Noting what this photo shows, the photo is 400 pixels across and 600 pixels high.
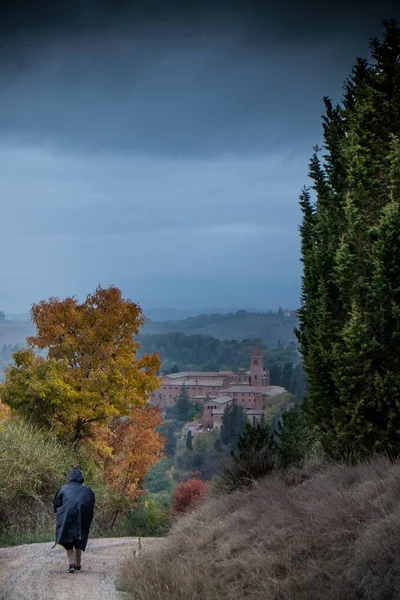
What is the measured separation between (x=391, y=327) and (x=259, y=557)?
20.4ft

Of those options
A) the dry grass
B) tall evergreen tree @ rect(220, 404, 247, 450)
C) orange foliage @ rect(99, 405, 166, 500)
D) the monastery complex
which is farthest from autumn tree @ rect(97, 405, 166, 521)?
the monastery complex

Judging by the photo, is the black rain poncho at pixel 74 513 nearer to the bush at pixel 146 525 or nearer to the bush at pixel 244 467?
the bush at pixel 244 467

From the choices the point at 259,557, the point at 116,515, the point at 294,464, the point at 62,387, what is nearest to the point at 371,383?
the point at 294,464

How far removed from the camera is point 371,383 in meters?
12.4

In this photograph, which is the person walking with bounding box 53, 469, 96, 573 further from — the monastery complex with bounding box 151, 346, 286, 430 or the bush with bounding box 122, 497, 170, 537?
the monastery complex with bounding box 151, 346, 286, 430

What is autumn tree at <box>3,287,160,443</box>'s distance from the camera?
65.9 ft

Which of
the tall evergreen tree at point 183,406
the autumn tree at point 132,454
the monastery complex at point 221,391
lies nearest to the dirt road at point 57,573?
the autumn tree at point 132,454

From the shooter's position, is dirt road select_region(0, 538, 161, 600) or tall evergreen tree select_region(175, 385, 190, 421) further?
tall evergreen tree select_region(175, 385, 190, 421)

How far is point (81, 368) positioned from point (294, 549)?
47.8ft

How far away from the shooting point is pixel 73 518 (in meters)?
9.66

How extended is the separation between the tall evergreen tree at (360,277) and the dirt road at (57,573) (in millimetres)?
5110

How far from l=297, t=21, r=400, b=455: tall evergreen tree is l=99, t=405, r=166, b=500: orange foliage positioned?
12.6m

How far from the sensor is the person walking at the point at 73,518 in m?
9.53

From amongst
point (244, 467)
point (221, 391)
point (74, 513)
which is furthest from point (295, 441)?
point (221, 391)
